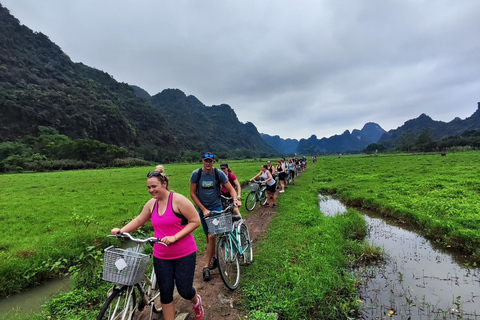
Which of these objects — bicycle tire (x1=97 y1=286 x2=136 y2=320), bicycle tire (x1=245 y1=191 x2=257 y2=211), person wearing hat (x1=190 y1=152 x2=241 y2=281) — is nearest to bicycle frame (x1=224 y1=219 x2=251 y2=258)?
person wearing hat (x1=190 y1=152 x2=241 y2=281)

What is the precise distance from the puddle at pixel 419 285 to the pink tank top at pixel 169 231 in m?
3.65

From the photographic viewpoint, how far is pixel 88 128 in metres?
93.6

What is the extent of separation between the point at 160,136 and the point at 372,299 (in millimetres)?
139516

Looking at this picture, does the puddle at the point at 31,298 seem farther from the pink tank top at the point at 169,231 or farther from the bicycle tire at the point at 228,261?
the pink tank top at the point at 169,231

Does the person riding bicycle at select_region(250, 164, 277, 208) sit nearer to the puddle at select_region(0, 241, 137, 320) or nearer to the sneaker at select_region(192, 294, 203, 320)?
the sneaker at select_region(192, 294, 203, 320)

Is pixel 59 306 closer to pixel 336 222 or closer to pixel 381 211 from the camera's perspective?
pixel 336 222

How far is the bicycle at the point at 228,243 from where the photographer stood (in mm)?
4469

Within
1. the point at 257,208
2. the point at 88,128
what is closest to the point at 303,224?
the point at 257,208

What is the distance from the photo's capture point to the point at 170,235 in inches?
123

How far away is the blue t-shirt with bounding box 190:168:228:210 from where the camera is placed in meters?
5.04

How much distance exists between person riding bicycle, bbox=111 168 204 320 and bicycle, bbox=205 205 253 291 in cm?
123

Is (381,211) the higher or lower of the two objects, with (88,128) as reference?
lower

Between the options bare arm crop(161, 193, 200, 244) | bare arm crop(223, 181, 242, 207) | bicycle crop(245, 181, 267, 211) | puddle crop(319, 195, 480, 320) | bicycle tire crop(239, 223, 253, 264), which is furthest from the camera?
bicycle crop(245, 181, 267, 211)

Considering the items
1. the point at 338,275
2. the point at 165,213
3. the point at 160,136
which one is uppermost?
the point at 160,136
